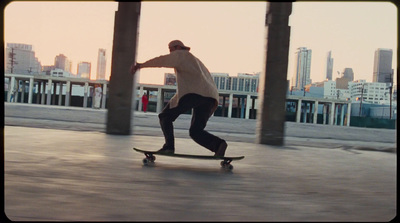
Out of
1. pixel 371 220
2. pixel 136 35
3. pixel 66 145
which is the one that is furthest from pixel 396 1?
pixel 136 35

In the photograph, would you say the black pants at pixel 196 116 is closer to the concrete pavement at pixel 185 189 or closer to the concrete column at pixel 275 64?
the concrete pavement at pixel 185 189

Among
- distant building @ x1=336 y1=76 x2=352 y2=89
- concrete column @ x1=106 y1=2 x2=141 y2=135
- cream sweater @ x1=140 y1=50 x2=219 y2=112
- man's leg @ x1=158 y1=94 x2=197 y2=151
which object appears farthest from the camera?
distant building @ x1=336 y1=76 x2=352 y2=89

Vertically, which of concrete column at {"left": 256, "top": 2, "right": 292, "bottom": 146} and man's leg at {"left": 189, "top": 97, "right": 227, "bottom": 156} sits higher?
concrete column at {"left": 256, "top": 2, "right": 292, "bottom": 146}

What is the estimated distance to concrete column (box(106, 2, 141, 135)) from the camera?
11.8 meters

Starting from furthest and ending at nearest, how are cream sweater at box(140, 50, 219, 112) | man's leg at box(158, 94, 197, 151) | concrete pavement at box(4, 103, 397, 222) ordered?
man's leg at box(158, 94, 197, 151) → cream sweater at box(140, 50, 219, 112) → concrete pavement at box(4, 103, 397, 222)

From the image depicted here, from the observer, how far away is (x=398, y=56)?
4.00 m

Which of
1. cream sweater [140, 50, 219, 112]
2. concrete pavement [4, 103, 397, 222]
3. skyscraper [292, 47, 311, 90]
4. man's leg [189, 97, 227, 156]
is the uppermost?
skyscraper [292, 47, 311, 90]

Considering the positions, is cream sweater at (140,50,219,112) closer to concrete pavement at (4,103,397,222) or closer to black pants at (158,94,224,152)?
black pants at (158,94,224,152)

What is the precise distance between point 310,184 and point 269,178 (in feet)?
1.77

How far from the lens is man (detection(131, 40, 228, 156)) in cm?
629

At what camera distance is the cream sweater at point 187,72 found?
6.27 meters

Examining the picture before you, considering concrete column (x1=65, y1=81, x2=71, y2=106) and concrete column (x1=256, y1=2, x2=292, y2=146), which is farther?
concrete column (x1=65, y1=81, x2=71, y2=106)

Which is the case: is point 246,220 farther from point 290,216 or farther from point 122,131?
point 122,131

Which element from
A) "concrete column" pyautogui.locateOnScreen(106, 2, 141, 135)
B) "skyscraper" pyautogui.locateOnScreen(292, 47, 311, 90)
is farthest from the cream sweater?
"skyscraper" pyautogui.locateOnScreen(292, 47, 311, 90)
